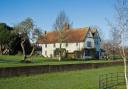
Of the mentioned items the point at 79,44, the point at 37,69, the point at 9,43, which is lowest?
the point at 37,69

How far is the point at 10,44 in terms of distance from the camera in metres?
85.9

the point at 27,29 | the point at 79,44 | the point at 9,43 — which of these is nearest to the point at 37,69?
the point at 27,29

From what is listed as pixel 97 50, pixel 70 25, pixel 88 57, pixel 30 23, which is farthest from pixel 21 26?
pixel 97 50

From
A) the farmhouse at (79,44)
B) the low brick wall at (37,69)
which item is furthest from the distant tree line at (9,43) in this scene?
the low brick wall at (37,69)

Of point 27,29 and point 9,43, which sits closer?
point 27,29

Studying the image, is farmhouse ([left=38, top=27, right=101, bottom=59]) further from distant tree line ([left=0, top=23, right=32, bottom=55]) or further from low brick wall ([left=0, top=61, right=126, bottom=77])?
low brick wall ([left=0, top=61, right=126, bottom=77])

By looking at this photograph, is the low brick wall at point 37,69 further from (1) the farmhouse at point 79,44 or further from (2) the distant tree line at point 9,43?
(2) the distant tree line at point 9,43

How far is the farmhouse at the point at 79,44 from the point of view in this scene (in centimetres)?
8219

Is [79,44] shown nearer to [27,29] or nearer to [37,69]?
[27,29]

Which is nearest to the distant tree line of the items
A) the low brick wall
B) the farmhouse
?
the farmhouse

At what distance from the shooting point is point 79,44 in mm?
83500

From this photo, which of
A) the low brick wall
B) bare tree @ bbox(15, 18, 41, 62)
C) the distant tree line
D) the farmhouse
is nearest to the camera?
the low brick wall

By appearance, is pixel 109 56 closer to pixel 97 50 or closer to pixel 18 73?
pixel 97 50

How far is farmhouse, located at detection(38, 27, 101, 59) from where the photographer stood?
8219 centimetres
